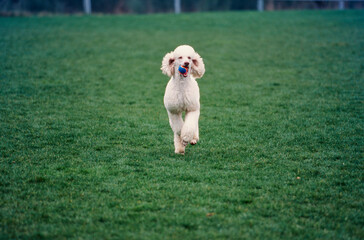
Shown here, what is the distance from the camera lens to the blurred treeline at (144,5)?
24812 millimetres

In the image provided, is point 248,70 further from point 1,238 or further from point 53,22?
point 53,22

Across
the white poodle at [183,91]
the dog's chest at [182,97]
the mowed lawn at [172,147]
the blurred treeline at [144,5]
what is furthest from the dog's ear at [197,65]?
the blurred treeline at [144,5]

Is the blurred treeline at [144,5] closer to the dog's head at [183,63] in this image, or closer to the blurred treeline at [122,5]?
the blurred treeline at [122,5]

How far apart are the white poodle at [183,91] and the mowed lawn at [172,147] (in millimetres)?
539

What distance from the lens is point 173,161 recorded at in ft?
20.6

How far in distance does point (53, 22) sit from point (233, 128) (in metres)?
17.3

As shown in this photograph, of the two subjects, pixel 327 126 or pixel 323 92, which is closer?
pixel 327 126

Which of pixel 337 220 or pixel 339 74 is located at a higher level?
pixel 339 74

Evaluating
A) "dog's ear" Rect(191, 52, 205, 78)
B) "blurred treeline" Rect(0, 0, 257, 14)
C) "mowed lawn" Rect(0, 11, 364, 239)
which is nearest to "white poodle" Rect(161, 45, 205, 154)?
"dog's ear" Rect(191, 52, 205, 78)

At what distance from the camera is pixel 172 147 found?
277 inches

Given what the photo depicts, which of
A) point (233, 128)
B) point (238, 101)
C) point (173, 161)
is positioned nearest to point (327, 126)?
point (233, 128)

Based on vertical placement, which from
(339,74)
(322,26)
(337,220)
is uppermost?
(322,26)

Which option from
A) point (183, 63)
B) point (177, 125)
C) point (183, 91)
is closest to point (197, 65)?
point (183, 63)

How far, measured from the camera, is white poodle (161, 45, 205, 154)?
A: 239 inches
